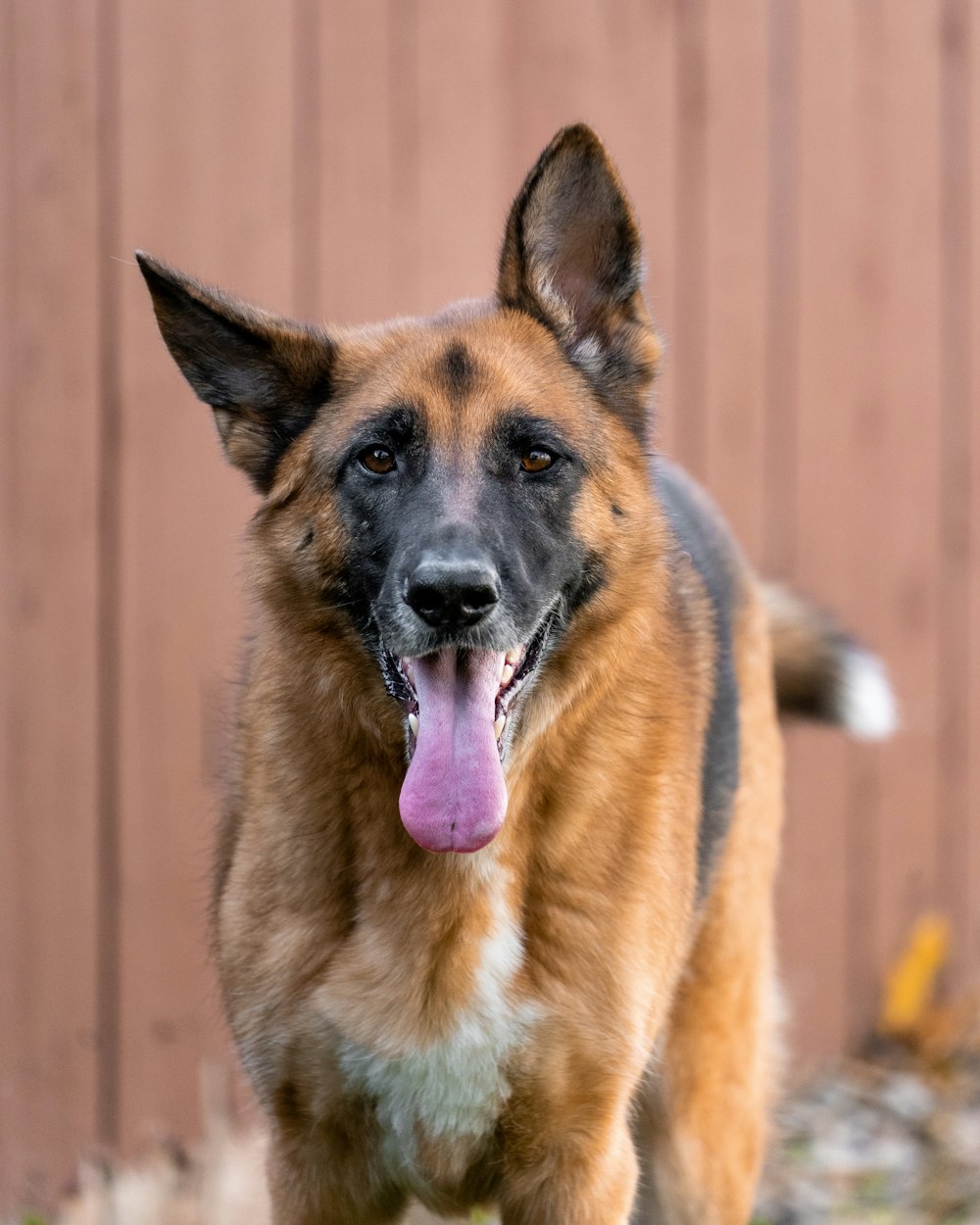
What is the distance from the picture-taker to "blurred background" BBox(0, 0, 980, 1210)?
173 inches

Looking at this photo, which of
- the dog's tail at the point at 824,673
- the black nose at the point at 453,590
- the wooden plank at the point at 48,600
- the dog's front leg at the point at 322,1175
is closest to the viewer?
the black nose at the point at 453,590

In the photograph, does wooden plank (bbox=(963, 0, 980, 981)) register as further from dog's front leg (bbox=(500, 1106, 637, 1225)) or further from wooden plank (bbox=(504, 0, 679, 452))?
dog's front leg (bbox=(500, 1106, 637, 1225))

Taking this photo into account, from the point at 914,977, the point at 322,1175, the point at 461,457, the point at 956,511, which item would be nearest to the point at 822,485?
the point at 956,511

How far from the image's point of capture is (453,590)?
244 centimetres

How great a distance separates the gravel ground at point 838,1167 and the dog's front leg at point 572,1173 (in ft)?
3.42

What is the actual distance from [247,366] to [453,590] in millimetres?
752

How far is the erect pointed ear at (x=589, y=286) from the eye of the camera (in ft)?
9.44

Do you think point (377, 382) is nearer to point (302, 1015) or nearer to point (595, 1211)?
point (302, 1015)

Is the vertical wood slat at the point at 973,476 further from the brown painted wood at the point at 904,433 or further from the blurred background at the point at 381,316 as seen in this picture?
the brown painted wood at the point at 904,433

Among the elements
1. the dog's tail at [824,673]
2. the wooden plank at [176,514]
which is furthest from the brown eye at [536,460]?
the wooden plank at [176,514]

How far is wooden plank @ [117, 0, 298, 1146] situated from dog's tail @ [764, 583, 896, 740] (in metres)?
1.61

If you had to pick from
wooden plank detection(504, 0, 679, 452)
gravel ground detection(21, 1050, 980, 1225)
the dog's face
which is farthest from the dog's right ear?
wooden plank detection(504, 0, 679, 452)

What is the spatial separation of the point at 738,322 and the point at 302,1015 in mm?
3384

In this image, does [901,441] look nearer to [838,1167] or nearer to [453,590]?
[838,1167]
